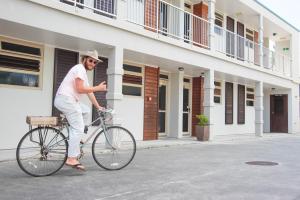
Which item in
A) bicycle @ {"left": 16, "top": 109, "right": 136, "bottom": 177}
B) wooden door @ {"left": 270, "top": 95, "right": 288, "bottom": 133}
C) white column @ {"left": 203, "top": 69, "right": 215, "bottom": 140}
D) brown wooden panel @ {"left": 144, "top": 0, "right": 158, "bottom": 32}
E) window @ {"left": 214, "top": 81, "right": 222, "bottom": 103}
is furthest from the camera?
wooden door @ {"left": 270, "top": 95, "right": 288, "bottom": 133}

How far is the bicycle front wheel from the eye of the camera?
20.0ft

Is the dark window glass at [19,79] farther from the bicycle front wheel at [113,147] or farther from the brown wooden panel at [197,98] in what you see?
the brown wooden panel at [197,98]

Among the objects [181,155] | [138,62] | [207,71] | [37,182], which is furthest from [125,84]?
[37,182]

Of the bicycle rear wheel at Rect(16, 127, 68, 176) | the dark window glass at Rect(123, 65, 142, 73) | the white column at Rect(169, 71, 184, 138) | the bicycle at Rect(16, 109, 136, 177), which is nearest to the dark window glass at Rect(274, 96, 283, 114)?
the white column at Rect(169, 71, 184, 138)

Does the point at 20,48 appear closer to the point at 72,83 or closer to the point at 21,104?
the point at 21,104

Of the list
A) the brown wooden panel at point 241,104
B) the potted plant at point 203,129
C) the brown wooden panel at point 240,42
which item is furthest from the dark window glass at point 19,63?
the brown wooden panel at point 241,104

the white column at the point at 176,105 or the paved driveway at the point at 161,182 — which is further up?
the white column at the point at 176,105

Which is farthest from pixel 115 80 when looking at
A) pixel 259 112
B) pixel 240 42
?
pixel 240 42

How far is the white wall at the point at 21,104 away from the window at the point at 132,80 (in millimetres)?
2918

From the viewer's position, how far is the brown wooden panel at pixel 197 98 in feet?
50.7

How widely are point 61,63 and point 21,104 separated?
1.70 m

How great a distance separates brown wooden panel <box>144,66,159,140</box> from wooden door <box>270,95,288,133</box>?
11160 mm

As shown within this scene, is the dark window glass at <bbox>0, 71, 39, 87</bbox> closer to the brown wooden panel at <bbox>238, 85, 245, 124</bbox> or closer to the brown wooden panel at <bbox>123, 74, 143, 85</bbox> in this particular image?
the brown wooden panel at <bbox>123, 74, 143, 85</bbox>

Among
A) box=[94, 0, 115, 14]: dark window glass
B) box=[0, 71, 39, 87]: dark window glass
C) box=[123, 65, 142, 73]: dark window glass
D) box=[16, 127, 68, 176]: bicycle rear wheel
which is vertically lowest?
box=[16, 127, 68, 176]: bicycle rear wheel
